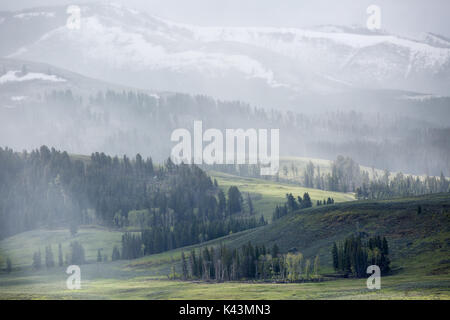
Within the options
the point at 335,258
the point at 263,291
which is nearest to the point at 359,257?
the point at 335,258

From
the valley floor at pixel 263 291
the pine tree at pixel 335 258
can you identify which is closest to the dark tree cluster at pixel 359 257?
the pine tree at pixel 335 258

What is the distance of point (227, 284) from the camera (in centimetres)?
18675

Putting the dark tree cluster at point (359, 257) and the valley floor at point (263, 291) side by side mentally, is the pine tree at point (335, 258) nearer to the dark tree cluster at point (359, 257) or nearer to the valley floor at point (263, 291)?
the dark tree cluster at point (359, 257)

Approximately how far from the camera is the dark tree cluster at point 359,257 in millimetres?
186375

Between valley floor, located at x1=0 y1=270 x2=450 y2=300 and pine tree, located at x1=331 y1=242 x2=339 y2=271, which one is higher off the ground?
pine tree, located at x1=331 y1=242 x2=339 y2=271

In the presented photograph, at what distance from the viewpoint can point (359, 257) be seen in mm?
188875

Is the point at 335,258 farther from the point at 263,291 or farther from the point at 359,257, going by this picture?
the point at 263,291

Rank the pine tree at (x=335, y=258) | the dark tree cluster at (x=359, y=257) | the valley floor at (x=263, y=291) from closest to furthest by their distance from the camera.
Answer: the valley floor at (x=263, y=291) < the dark tree cluster at (x=359, y=257) < the pine tree at (x=335, y=258)

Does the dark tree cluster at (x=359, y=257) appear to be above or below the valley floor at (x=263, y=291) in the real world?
above

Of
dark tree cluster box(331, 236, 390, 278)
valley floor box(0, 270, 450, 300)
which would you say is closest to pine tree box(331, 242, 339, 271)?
dark tree cluster box(331, 236, 390, 278)

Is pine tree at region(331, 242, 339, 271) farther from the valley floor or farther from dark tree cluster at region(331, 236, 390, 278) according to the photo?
the valley floor

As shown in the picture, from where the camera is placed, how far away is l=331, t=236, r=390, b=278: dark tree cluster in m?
186
